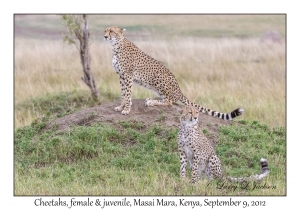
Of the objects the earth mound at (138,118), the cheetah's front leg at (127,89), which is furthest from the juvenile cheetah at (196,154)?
the cheetah's front leg at (127,89)

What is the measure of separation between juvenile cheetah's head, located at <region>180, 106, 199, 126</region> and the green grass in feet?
2.01

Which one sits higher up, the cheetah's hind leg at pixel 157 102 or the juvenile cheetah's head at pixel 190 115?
the cheetah's hind leg at pixel 157 102

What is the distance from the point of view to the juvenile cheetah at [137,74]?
8.09 meters

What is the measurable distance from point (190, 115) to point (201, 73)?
23.9ft

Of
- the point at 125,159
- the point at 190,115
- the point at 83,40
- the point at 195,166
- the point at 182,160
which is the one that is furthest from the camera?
the point at 83,40

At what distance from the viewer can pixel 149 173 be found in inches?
276

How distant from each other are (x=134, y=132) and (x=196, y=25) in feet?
57.1

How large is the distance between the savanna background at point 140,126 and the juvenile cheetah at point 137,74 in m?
0.38

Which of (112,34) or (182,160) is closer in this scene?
(182,160)

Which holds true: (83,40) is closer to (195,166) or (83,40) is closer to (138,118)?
(138,118)

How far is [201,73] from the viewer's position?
13.7 m

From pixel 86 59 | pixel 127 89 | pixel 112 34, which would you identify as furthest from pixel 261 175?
pixel 86 59

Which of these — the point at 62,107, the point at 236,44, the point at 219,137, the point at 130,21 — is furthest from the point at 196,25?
the point at 219,137

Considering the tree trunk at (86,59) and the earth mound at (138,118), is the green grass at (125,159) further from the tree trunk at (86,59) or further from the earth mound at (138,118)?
the tree trunk at (86,59)
